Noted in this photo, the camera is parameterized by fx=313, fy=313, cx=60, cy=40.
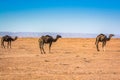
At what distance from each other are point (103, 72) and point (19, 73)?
447 cm

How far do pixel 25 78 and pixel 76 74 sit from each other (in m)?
2.82

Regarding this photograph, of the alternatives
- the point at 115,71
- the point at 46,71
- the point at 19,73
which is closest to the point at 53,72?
the point at 46,71

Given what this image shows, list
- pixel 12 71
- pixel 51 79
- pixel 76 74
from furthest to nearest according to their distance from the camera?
pixel 12 71 < pixel 76 74 < pixel 51 79

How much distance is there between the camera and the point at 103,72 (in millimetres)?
16781

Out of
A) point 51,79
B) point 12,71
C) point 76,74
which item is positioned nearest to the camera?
point 51,79

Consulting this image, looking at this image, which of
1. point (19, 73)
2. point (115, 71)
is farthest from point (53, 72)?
point (115, 71)

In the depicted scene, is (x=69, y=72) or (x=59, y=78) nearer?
(x=59, y=78)

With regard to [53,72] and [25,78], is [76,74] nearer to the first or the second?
[53,72]

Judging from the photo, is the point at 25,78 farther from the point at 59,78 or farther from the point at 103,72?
the point at 103,72

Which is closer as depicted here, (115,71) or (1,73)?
(1,73)

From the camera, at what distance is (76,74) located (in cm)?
1599

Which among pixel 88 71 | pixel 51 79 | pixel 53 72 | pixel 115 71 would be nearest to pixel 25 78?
pixel 51 79

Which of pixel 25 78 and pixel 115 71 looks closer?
pixel 25 78

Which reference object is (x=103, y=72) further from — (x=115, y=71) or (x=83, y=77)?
(x=83, y=77)
